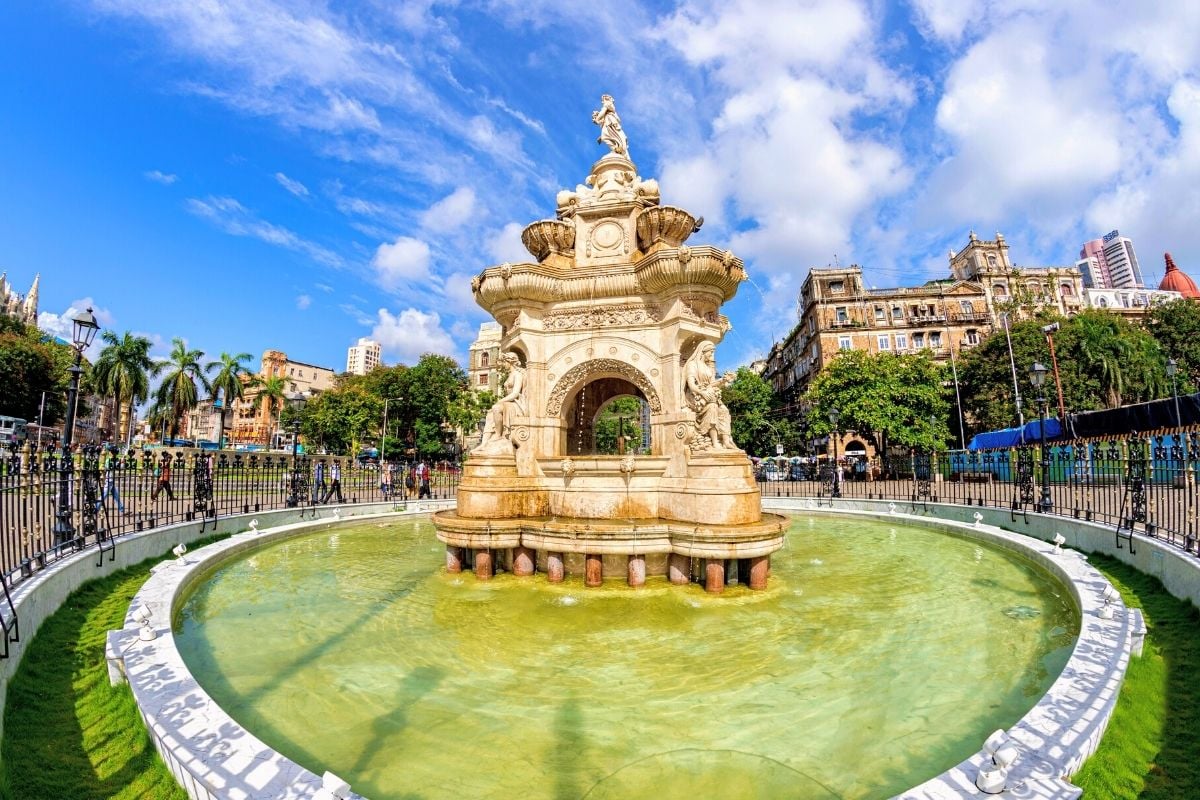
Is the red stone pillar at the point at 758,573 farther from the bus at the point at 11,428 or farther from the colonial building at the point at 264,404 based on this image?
the colonial building at the point at 264,404

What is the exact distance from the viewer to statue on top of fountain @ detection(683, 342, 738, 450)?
880 centimetres

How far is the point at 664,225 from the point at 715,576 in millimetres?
6282

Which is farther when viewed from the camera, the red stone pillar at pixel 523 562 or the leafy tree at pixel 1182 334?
the leafy tree at pixel 1182 334

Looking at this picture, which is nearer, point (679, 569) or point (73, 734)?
point (73, 734)

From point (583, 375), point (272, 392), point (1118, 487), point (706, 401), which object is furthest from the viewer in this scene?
point (272, 392)

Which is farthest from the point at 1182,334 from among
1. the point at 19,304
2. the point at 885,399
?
the point at 19,304

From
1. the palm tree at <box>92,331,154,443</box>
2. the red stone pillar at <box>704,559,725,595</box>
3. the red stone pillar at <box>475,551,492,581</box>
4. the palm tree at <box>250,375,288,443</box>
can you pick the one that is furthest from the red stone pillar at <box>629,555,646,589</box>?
the palm tree at <box>250,375,288,443</box>

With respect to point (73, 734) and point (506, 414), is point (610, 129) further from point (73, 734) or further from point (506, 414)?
point (73, 734)

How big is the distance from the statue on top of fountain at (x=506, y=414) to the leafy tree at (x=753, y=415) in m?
42.0

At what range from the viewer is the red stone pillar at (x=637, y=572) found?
8125 mm

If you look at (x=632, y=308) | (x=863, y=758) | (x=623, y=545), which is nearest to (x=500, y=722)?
(x=863, y=758)

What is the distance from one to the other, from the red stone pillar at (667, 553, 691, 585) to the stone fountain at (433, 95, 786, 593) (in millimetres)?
21

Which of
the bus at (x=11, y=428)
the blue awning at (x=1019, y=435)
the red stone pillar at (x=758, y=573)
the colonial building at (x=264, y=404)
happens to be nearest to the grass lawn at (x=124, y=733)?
the red stone pillar at (x=758, y=573)

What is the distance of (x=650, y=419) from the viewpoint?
9961mm
